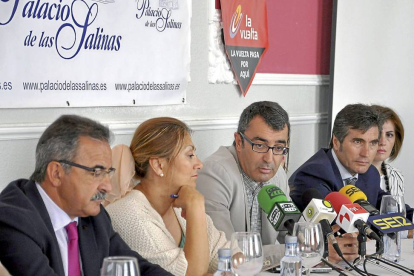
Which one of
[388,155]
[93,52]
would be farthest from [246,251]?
[388,155]

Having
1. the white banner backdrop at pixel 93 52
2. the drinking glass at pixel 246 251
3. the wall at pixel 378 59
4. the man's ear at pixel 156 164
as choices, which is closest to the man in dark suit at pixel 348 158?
the white banner backdrop at pixel 93 52

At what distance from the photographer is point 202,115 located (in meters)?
4.17

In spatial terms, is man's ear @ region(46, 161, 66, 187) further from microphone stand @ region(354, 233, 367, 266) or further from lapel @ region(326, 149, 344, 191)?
lapel @ region(326, 149, 344, 191)

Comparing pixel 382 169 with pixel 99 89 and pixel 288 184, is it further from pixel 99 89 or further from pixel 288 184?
pixel 99 89

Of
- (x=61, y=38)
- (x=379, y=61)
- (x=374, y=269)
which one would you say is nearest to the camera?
(x=374, y=269)

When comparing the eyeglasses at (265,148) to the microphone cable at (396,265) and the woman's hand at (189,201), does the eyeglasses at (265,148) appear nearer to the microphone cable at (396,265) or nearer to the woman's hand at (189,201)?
the woman's hand at (189,201)

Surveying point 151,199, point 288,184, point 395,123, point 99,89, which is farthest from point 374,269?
point 395,123

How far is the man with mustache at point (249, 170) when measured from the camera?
10.3ft

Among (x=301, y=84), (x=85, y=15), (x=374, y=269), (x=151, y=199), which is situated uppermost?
(x=85, y=15)

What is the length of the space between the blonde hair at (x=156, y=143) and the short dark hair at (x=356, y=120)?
1.38 m

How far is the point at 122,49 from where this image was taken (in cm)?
358

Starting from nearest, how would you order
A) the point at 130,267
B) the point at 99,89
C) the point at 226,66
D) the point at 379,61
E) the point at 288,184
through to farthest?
the point at 130,267, the point at 99,89, the point at 288,184, the point at 226,66, the point at 379,61

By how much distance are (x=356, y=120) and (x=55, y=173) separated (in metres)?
2.08

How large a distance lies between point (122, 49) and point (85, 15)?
1.02 feet
